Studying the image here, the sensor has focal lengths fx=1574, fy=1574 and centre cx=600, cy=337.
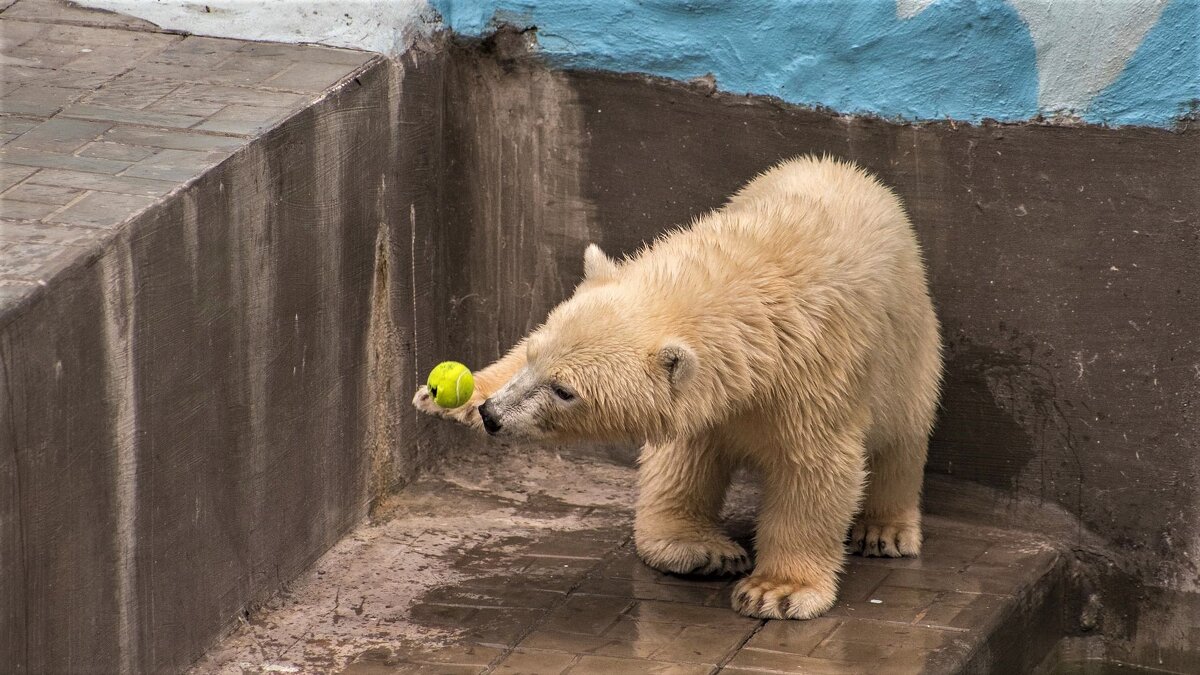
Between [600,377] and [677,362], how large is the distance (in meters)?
0.21

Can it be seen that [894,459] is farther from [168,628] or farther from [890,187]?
[168,628]

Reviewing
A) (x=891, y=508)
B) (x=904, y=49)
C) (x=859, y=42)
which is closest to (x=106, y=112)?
(x=859, y=42)

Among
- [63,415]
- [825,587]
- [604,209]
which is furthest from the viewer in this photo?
[604,209]

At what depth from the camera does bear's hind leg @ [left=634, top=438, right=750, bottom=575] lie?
16.0 feet

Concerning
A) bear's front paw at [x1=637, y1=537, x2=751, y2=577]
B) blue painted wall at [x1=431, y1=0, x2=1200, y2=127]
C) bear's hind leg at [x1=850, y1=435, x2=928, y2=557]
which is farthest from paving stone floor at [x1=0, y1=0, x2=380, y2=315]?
bear's hind leg at [x1=850, y1=435, x2=928, y2=557]

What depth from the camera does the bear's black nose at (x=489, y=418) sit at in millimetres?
4203

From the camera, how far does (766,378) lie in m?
4.34

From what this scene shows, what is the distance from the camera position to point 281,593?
486 cm

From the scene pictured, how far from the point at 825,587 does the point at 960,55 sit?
5.61ft

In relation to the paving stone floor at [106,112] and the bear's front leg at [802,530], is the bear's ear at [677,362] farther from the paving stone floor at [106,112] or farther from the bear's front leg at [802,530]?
the paving stone floor at [106,112]

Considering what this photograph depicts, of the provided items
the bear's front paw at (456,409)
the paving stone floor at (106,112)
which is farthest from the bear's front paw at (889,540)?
the paving stone floor at (106,112)

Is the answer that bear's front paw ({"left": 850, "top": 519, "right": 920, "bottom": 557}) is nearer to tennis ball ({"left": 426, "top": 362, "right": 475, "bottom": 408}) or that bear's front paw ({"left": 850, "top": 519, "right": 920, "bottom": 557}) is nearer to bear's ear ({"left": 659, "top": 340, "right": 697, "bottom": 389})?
bear's ear ({"left": 659, "top": 340, "right": 697, "bottom": 389})

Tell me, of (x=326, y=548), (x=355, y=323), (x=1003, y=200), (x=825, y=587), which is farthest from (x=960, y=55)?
(x=326, y=548)

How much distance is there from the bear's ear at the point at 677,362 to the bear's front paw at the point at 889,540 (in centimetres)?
124
